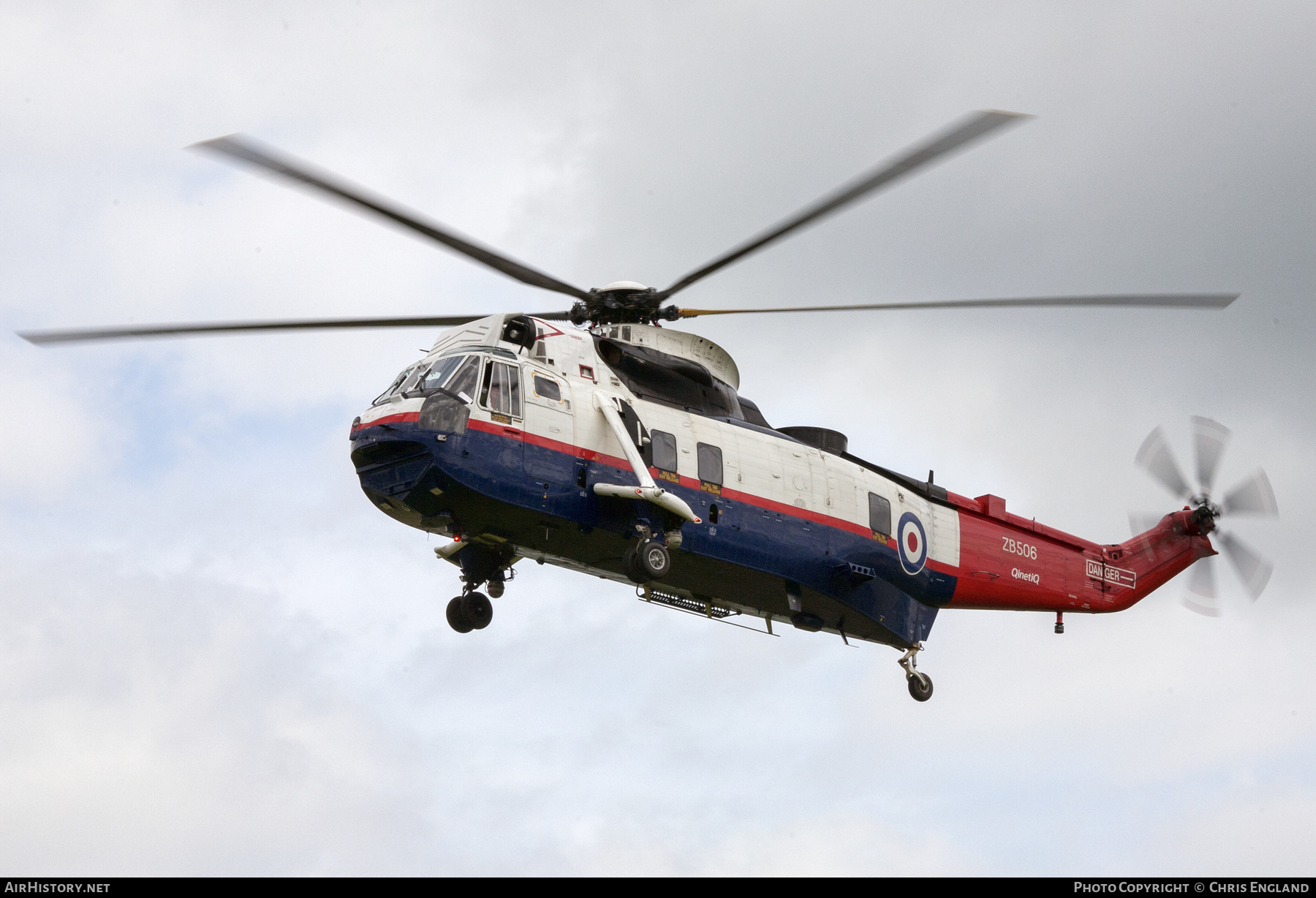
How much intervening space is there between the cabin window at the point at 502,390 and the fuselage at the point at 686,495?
0.03 meters

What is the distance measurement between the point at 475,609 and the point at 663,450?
495 cm

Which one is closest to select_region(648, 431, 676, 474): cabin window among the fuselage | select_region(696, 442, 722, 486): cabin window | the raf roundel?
the fuselage

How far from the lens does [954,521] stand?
1337 inches

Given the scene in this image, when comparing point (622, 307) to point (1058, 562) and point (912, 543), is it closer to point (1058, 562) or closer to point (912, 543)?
point (912, 543)

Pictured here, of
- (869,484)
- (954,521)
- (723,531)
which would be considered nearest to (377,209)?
(723,531)

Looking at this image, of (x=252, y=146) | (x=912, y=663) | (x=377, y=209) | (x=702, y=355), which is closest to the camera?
(x=252, y=146)

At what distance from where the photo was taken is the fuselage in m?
26.5

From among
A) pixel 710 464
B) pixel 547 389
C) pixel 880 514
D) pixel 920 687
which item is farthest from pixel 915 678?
pixel 547 389

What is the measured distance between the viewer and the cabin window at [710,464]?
29.1 meters

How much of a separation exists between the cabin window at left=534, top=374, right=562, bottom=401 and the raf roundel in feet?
29.3

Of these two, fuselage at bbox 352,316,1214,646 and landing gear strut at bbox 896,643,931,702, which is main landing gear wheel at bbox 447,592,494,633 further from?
landing gear strut at bbox 896,643,931,702
